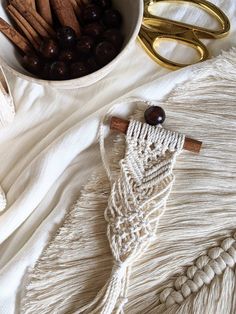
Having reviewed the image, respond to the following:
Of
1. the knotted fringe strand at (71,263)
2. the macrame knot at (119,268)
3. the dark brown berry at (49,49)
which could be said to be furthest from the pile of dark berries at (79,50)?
the macrame knot at (119,268)

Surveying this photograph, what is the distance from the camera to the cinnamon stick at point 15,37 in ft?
2.13

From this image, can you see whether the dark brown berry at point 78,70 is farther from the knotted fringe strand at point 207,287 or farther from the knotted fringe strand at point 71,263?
the knotted fringe strand at point 207,287

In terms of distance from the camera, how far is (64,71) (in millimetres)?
636

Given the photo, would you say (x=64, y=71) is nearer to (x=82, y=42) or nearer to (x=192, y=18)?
(x=82, y=42)

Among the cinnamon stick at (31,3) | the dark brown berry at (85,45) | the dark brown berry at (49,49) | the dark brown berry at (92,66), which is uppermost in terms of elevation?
the cinnamon stick at (31,3)

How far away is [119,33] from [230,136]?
0.19 m

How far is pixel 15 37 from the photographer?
0.66 m

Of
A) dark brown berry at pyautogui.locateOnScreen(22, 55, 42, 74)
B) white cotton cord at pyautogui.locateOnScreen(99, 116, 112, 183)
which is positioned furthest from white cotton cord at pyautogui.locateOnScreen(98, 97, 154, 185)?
dark brown berry at pyautogui.locateOnScreen(22, 55, 42, 74)

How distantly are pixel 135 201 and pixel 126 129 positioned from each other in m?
0.09

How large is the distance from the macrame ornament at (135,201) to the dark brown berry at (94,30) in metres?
0.12

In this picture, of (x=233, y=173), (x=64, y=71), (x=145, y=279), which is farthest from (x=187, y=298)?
(x=64, y=71)

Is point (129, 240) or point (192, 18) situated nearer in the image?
point (129, 240)

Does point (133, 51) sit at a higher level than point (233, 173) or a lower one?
higher

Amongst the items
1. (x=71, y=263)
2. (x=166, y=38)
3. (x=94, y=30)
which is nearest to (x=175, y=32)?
(x=166, y=38)
